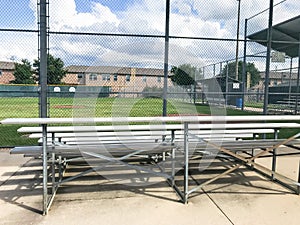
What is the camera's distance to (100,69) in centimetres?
648

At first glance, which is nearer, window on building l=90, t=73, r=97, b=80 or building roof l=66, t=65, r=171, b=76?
building roof l=66, t=65, r=171, b=76

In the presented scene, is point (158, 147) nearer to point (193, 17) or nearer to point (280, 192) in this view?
point (280, 192)

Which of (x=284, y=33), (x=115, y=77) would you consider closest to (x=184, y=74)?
(x=115, y=77)

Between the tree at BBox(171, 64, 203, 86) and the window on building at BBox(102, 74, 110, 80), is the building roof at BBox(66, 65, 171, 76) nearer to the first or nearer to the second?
the window on building at BBox(102, 74, 110, 80)

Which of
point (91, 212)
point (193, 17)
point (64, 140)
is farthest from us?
point (193, 17)

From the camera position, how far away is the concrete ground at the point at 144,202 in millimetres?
2797

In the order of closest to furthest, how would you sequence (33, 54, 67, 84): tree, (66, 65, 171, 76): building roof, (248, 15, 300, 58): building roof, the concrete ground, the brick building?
the concrete ground → (33, 54, 67, 84): tree → (66, 65, 171, 76): building roof → the brick building → (248, 15, 300, 58): building roof

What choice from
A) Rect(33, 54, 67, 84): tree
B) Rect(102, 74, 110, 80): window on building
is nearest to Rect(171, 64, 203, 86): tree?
Rect(102, 74, 110, 80): window on building

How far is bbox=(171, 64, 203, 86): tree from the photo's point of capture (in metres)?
7.28

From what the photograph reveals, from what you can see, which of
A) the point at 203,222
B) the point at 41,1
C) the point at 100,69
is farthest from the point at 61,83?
the point at 203,222

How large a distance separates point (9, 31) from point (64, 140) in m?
2.86

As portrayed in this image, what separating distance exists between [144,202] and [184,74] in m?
5.77

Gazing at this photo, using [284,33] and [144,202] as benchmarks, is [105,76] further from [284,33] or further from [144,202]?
[284,33]

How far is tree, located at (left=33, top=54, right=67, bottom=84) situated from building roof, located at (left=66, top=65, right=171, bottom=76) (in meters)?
0.22
